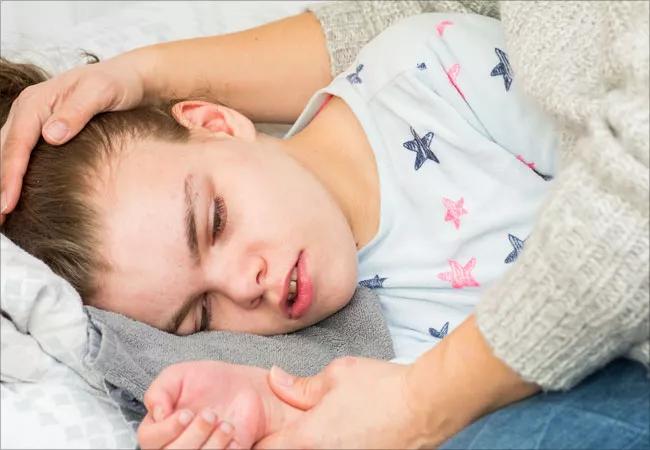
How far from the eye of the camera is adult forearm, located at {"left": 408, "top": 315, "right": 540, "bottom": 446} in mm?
812

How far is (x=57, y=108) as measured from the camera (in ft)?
3.66

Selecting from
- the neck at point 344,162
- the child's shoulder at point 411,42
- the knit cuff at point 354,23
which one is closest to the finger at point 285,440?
the neck at point 344,162

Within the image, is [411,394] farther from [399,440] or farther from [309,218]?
[309,218]

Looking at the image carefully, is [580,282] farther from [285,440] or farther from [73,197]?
[73,197]

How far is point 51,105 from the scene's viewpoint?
3.70 ft

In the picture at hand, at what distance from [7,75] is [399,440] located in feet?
2.41

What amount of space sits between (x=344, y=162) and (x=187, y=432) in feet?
1.55

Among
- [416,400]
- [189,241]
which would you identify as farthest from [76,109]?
[416,400]

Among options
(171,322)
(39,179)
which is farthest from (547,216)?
(39,179)

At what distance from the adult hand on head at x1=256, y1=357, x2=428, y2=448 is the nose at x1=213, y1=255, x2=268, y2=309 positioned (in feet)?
0.55

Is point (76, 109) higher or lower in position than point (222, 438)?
higher

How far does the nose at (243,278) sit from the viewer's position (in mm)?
1017

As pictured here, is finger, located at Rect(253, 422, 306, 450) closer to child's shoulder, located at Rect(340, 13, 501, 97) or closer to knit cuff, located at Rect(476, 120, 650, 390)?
knit cuff, located at Rect(476, 120, 650, 390)

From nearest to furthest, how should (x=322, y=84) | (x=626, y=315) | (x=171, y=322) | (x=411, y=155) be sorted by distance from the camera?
(x=626, y=315) → (x=171, y=322) → (x=411, y=155) → (x=322, y=84)
